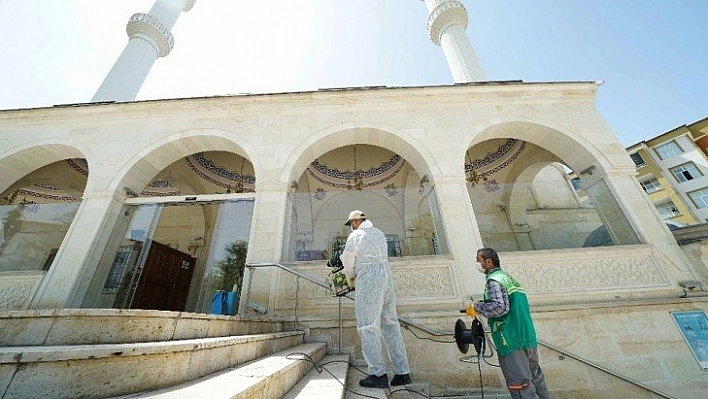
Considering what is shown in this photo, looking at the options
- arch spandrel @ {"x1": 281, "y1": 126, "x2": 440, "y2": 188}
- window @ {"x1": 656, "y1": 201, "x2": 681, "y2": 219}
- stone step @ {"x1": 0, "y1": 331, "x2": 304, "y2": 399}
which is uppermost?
window @ {"x1": 656, "y1": 201, "x2": 681, "y2": 219}

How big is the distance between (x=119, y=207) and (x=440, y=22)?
1215cm

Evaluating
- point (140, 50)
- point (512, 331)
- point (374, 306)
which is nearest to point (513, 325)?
point (512, 331)

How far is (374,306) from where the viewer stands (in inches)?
92.6

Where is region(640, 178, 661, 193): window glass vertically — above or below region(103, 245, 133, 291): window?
above

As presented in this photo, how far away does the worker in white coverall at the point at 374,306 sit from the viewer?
228 centimetres

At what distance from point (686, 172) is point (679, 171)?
319mm

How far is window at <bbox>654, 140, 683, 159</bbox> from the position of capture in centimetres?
1866

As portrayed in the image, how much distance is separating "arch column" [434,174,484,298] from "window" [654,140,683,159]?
2479 cm

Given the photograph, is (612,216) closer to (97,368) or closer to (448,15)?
(97,368)

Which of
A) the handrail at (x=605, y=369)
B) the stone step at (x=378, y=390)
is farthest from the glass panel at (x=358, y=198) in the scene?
the stone step at (x=378, y=390)

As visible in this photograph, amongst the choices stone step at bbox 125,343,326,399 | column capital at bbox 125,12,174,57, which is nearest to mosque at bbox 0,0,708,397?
stone step at bbox 125,343,326,399

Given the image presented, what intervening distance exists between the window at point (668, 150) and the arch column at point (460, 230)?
24.8 m

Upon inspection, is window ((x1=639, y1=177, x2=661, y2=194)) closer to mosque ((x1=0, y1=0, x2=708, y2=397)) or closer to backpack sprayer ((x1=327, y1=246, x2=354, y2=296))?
mosque ((x1=0, y1=0, x2=708, y2=397))

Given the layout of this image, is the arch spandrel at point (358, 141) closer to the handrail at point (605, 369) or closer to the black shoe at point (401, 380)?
the handrail at point (605, 369)
